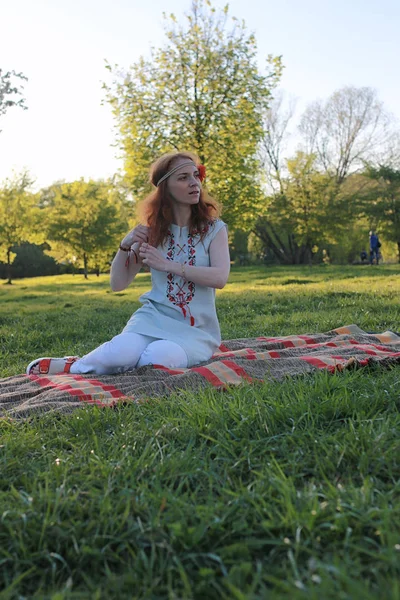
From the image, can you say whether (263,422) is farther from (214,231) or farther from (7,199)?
(7,199)

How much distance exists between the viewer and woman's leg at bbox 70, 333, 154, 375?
3.74 meters

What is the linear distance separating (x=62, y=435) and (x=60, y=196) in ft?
93.4

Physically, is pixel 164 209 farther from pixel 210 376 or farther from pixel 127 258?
pixel 210 376

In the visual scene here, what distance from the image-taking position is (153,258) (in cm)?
381

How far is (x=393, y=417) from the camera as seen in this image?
7.36 feet

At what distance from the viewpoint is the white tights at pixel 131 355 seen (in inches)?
146

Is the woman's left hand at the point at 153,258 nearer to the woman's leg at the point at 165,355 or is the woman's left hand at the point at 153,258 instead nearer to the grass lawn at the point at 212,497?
the woman's leg at the point at 165,355

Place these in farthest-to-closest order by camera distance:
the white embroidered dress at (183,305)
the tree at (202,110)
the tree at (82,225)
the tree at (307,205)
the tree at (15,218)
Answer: the tree at (307,205)
the tree at (82,225)
the tree at (15,218)
the tree at (202,110)
the white embroidered dress at (183,305)

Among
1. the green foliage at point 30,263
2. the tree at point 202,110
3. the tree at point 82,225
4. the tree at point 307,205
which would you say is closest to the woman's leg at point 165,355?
the tree at point 202,110

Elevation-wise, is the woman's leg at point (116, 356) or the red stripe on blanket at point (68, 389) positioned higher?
the woman's leg at point (116, 356)

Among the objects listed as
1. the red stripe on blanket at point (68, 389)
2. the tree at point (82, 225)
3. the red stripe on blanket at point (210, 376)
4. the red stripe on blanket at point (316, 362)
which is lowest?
the red stripe on blanket at point (68, 389)

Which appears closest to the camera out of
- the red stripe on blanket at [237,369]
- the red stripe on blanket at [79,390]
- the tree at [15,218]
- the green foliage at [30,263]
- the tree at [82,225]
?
the red stripe on blanket at [79,390]

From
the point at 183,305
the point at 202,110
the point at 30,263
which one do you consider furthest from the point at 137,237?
the point at 30,263

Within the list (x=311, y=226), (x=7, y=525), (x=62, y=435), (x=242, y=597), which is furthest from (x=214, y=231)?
(x=311, y=226)
